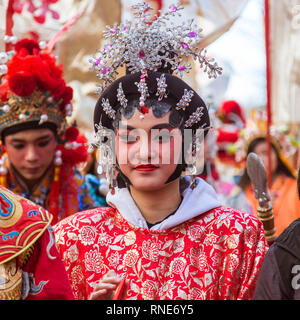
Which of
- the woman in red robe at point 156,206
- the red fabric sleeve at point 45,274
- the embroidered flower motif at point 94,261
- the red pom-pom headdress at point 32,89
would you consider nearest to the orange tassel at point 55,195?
the red pom-pom headdress at point 32,89

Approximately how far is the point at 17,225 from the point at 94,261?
2.76 feet

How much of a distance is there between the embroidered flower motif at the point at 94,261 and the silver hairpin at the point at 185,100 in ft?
2.62

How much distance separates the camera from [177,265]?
3.18 meters

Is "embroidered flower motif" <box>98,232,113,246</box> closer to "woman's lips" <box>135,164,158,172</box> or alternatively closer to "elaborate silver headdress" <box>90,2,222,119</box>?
"woman's lips" <box>135,164,158,172</box>

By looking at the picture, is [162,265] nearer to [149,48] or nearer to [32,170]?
[149,48]

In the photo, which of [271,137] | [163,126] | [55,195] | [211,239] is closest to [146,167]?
[163,126]

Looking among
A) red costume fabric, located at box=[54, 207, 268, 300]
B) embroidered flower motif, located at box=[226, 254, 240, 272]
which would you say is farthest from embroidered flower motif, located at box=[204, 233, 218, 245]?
embroidered flower motif, located at box=[226, 254, 240, 272]

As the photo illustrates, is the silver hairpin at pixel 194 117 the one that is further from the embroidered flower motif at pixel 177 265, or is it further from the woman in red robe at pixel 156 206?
the embroidered flower motif at pixel 177 265

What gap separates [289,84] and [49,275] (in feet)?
13.9

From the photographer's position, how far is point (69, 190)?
522 cm

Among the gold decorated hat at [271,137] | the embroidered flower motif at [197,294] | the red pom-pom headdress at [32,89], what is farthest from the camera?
the gold decorated hat at [271,137]

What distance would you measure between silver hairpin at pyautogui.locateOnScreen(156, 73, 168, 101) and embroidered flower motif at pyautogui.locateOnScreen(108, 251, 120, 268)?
76cm

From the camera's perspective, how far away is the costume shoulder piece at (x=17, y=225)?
2.45 meters
